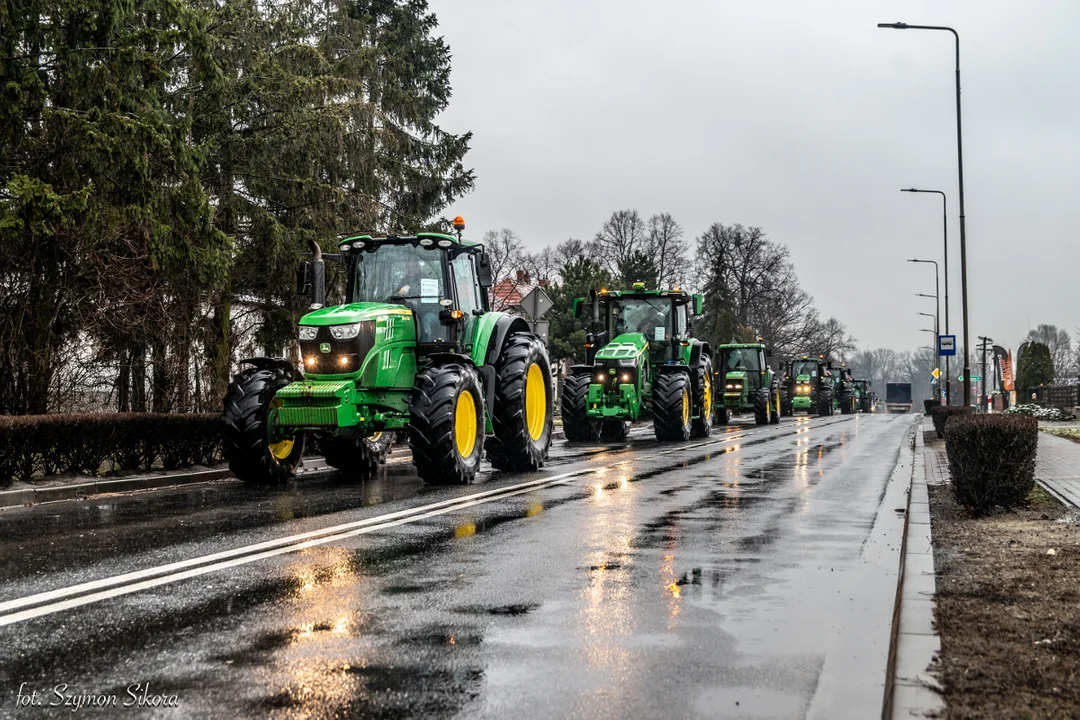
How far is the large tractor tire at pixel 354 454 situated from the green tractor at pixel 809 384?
40376mm

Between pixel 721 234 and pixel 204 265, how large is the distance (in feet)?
223

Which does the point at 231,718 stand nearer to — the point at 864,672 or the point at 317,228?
the point at 864,672

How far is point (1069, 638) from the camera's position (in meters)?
5.45

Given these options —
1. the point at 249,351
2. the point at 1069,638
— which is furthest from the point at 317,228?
the point at 1069,638

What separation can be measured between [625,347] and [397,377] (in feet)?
36.7

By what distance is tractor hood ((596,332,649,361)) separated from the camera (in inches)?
946

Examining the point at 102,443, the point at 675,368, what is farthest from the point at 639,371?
the point at 102,443

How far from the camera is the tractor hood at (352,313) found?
13.2 meters

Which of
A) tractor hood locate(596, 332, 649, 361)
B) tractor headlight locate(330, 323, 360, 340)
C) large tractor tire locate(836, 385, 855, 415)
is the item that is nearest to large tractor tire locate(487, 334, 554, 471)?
tractor headlight locate(330, 323, 360, 340)

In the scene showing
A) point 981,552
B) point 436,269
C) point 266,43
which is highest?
point 266,43

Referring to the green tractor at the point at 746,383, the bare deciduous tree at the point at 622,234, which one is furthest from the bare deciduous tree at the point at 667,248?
the green tractor at the point at 746,383

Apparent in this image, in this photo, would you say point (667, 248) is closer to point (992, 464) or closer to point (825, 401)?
point (825, 401)

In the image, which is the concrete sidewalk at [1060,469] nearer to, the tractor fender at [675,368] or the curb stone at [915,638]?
the curb stone at [915,638]

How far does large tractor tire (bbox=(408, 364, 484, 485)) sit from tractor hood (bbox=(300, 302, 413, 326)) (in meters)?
0.93
